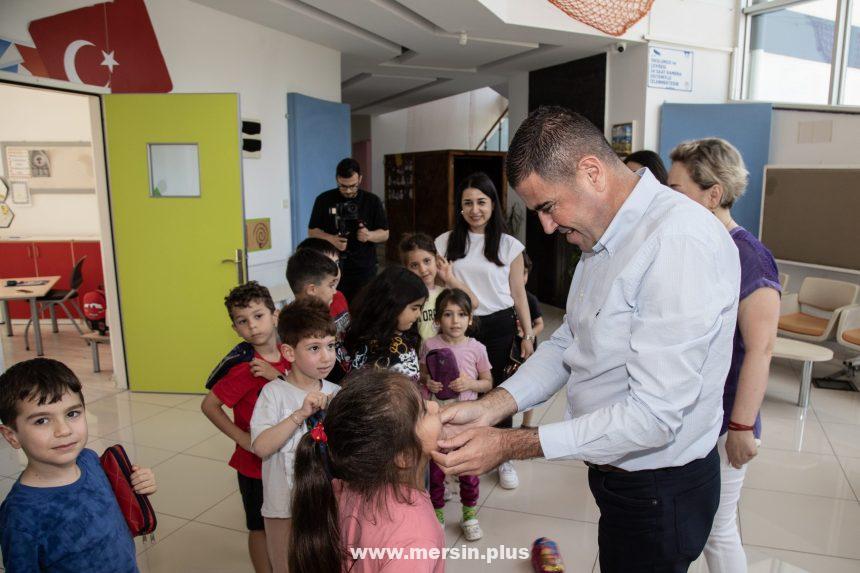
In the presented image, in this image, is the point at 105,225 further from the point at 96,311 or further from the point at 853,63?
the point at 853,63

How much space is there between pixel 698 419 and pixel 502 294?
174cm

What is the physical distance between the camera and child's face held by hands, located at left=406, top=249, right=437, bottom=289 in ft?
9.26

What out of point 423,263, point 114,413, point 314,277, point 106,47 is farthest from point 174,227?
point 423,263

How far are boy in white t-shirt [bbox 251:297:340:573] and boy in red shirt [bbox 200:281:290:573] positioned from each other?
17cm

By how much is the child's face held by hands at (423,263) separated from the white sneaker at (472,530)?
113cm

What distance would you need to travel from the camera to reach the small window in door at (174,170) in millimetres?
4203

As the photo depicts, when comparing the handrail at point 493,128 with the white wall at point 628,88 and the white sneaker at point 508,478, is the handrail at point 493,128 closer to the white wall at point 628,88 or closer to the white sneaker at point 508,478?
the white wall at point 628,88

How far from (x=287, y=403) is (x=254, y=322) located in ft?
1.49

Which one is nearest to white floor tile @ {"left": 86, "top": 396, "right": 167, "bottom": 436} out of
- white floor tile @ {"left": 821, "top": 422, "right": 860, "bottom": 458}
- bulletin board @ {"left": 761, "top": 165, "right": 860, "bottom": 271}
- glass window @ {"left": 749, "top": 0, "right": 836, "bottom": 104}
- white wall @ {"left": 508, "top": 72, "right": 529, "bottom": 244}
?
white floor tile @ {"left": 821, "top": 422, "right": 860, "bottom": 458}

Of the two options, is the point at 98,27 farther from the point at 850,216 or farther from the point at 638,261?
the point at 850,216

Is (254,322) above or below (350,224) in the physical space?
below

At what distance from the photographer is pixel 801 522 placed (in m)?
2.71

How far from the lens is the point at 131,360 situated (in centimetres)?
445

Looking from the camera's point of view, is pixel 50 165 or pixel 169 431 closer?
pixel 169 431
